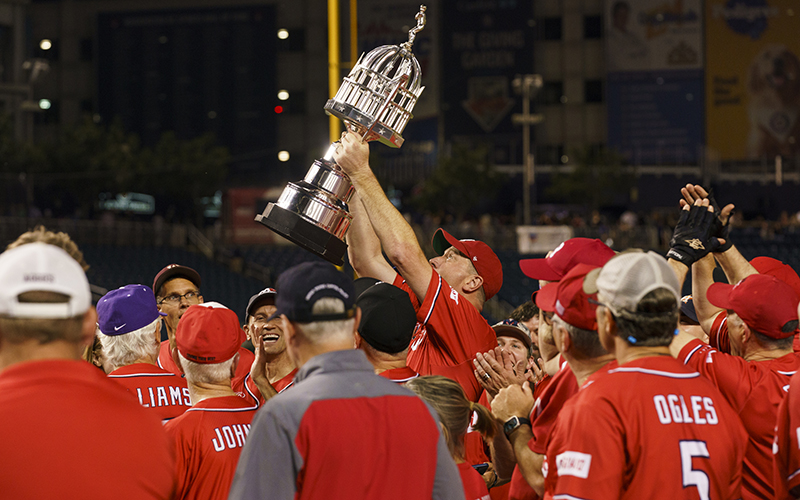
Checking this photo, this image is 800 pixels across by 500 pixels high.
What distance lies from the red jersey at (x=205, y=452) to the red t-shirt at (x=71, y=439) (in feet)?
2.83

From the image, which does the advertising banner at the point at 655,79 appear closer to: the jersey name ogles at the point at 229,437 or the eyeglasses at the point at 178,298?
the eyeglasses at the point at 178,298

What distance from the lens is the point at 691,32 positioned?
118 ft

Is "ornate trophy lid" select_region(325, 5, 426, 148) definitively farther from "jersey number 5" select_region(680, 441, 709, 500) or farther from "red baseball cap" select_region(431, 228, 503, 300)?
"jersey number 5" select_region(680, 441, 709, 500)

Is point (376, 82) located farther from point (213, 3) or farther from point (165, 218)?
point (213, 3)

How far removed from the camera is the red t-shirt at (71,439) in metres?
1.70

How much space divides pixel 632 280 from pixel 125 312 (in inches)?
89.7

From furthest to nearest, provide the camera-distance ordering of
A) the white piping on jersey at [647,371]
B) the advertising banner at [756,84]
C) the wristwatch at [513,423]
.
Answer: the advertising banner at [756,84] → the wristwatch at [513,423] → the white piping on jersey at [647,371]

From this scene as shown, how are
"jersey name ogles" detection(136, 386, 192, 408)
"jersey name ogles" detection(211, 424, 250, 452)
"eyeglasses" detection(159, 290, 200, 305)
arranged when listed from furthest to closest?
"eyeglasses" detection(159, 290, 200, 305), "jersey name ogles" detection(136, 386, 192, 408), "jersey name ogles" detection(211, 424, 250, 452)

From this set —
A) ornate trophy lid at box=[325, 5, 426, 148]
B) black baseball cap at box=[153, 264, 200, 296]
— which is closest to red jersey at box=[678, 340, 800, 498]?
ornate trophy lid at box=[325, 5, 426, 148]

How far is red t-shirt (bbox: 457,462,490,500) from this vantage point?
2637mm

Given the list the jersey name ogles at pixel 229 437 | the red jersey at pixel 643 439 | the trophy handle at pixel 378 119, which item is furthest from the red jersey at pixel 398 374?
the trophy handle at pixel 378 119

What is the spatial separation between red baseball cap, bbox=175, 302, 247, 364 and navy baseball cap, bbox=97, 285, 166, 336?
628mm

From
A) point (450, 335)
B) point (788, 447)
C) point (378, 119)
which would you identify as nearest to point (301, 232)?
point (378, 119)

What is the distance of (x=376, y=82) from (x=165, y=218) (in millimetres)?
31354
